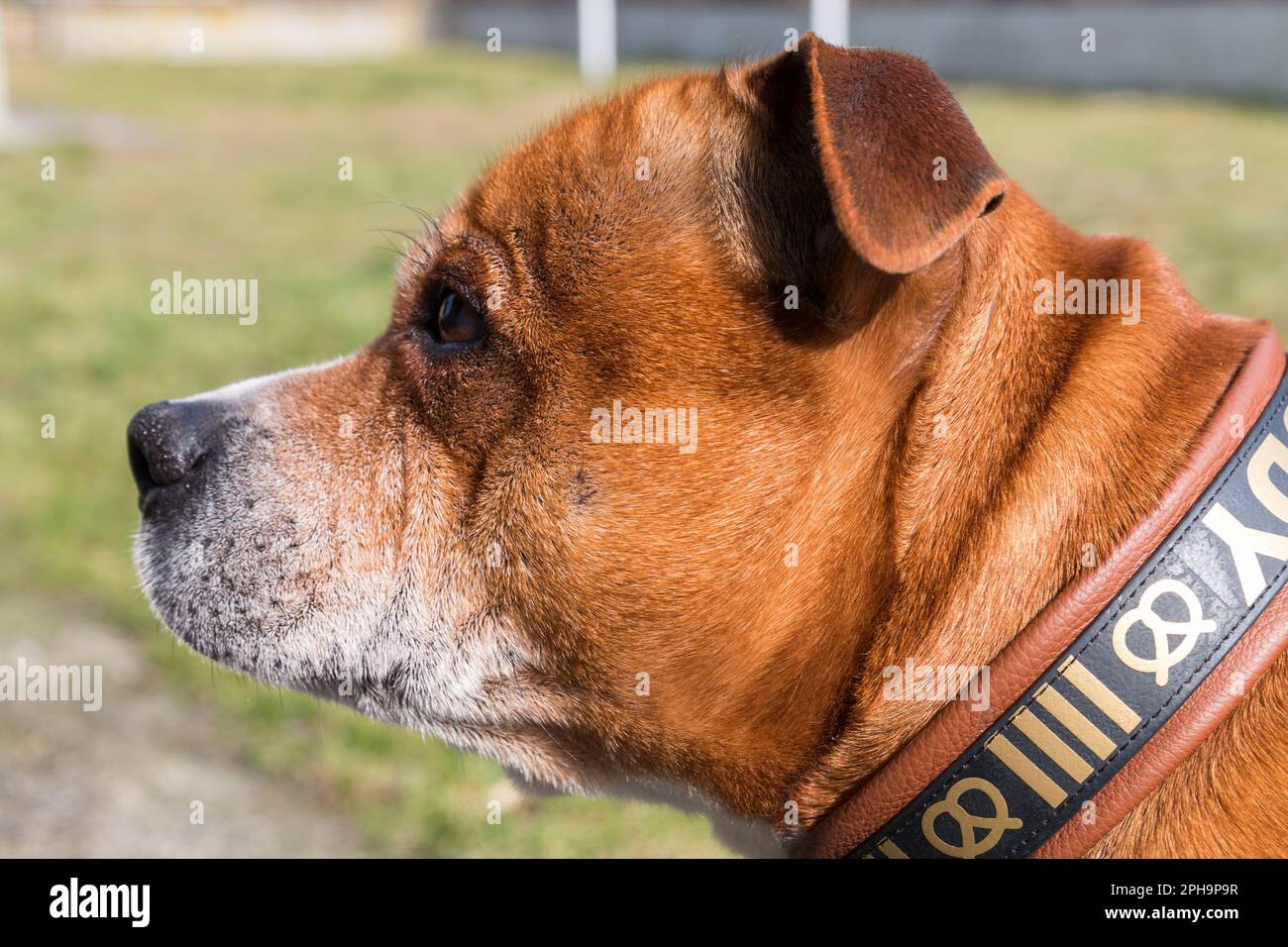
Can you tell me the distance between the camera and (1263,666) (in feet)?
6.37

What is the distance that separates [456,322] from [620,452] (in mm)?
529

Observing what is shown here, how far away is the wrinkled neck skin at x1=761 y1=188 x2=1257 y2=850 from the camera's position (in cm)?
209

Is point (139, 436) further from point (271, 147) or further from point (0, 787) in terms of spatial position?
point (271, 147)

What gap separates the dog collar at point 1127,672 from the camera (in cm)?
193

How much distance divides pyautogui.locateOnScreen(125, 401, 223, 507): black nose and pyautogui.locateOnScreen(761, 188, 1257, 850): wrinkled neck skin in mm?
1381

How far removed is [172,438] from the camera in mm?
2859
